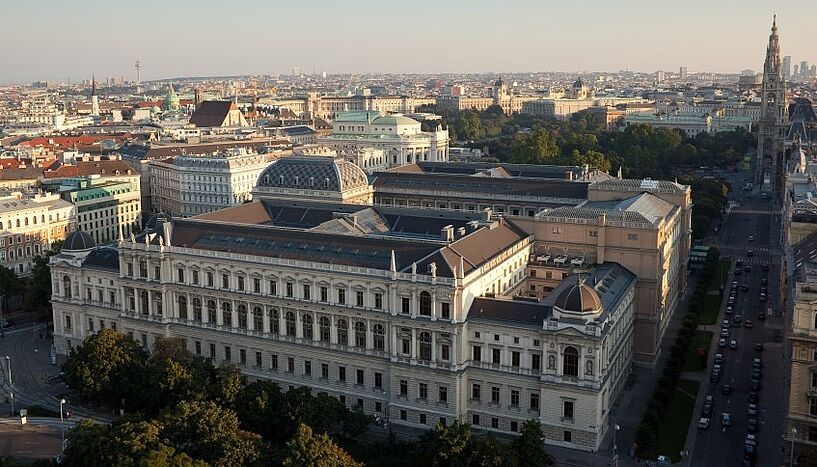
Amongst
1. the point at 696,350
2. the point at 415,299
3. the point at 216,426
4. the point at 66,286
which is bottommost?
the point at 696,350

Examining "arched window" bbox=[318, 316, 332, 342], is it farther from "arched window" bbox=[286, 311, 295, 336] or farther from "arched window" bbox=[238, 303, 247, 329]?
"arched window" bbox=[238, 303, 247, 329]

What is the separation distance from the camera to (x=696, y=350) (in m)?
111

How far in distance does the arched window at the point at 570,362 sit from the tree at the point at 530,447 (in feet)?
35.6

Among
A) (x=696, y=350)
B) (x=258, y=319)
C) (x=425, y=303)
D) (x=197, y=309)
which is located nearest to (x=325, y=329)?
(x=258, y=319)

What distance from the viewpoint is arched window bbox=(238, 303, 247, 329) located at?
99125 mm

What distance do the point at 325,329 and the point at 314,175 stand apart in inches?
1698

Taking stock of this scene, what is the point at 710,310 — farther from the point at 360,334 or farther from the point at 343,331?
the point at 343,331

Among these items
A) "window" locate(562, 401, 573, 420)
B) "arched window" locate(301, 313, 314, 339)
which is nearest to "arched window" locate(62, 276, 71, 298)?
"arched window" locate(301, 313, 314, 339)

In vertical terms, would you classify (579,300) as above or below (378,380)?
above

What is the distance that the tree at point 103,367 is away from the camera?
9094 cm

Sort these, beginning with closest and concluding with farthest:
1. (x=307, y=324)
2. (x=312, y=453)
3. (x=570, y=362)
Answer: (x=312, y=453) → (x=570, y=362) → (x=307, y=324)

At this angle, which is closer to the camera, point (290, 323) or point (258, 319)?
point (290, 323)

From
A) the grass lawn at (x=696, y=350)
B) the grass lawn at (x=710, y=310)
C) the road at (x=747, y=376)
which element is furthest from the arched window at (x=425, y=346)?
the grass lawn at (x=710, y=310)

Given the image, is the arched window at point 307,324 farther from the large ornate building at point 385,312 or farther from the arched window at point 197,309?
the arched window at point 197,309
